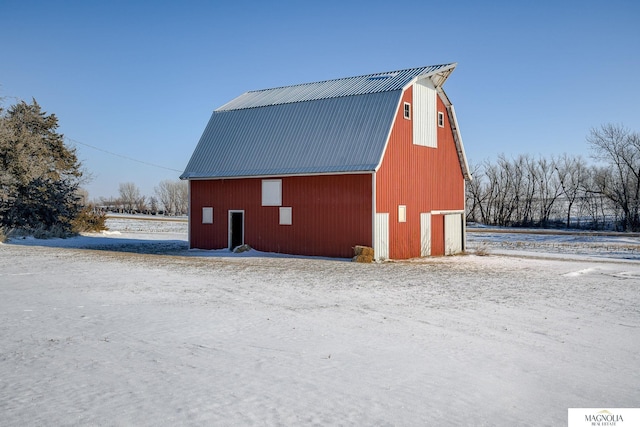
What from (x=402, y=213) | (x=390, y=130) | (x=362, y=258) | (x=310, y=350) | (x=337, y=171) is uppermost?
(x=390, y=130)

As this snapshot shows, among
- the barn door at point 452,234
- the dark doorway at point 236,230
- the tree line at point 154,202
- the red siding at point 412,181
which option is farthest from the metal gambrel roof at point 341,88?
the tree line at point 154,202

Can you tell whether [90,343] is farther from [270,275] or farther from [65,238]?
[65,238]

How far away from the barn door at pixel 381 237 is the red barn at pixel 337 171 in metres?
0.07

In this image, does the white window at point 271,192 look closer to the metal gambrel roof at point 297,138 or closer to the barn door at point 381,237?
the metal gambrel roof at point 297,138

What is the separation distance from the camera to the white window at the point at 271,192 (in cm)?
2352

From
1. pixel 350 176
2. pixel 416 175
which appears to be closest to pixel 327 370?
pixel 350 176

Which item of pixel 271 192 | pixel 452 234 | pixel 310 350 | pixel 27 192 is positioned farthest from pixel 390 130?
pixel 27 192

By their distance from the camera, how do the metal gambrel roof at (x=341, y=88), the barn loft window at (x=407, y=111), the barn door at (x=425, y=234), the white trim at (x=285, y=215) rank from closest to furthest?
the barn loft window at (x=407, y=111) → the white trim at (x=285, y=215) → the metal gambrel roof at (x=341, y=88) → the barn door at (x=425, y=234)

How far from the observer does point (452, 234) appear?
26312 mm

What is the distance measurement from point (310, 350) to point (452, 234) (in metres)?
19.7

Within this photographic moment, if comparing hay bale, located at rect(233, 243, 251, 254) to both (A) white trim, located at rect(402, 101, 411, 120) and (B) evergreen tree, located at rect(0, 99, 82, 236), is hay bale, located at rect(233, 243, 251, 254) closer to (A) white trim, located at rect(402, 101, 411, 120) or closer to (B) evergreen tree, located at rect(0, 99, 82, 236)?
(A) white trim, located at rect(402, 101, 411, 120)

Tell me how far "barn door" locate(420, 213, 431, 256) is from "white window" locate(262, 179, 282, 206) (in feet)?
20.3

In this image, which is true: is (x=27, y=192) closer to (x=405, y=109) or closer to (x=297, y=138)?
(x=297, y=138)

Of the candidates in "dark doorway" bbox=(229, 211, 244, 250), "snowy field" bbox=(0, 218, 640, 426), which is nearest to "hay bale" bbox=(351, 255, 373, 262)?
"snowy field" bbox=(0, 218, 640, 426)
